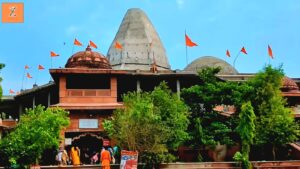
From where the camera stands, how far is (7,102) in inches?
1371

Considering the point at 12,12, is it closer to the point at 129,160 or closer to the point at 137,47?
the point at 129,160

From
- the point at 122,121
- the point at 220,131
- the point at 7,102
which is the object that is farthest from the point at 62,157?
the point at 7,102

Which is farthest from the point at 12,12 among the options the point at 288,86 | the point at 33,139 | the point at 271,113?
the point at 288,86

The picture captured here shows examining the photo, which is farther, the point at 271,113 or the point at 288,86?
the point at 288,86

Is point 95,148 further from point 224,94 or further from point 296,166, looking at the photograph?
point 296,166

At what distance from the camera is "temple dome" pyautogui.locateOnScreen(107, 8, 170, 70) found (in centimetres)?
→ 4106

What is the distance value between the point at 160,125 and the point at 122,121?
175cm

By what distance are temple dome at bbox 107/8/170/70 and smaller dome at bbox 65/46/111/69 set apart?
A: 36.1ft

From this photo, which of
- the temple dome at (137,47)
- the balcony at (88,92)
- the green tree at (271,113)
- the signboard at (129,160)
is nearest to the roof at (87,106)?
the balcony at (88,92)

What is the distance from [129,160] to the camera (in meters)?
20.5

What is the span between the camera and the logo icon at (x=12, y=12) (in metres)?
19.1

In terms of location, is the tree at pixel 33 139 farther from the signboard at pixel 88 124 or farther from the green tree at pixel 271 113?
the green tree at pixel 271 113

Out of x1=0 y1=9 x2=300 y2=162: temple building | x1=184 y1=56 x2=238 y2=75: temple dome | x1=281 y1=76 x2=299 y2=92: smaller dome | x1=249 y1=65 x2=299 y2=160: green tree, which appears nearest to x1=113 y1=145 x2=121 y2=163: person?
x1=0 y1=9 x2=300 y2=162: temple building

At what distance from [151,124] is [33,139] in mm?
5273
